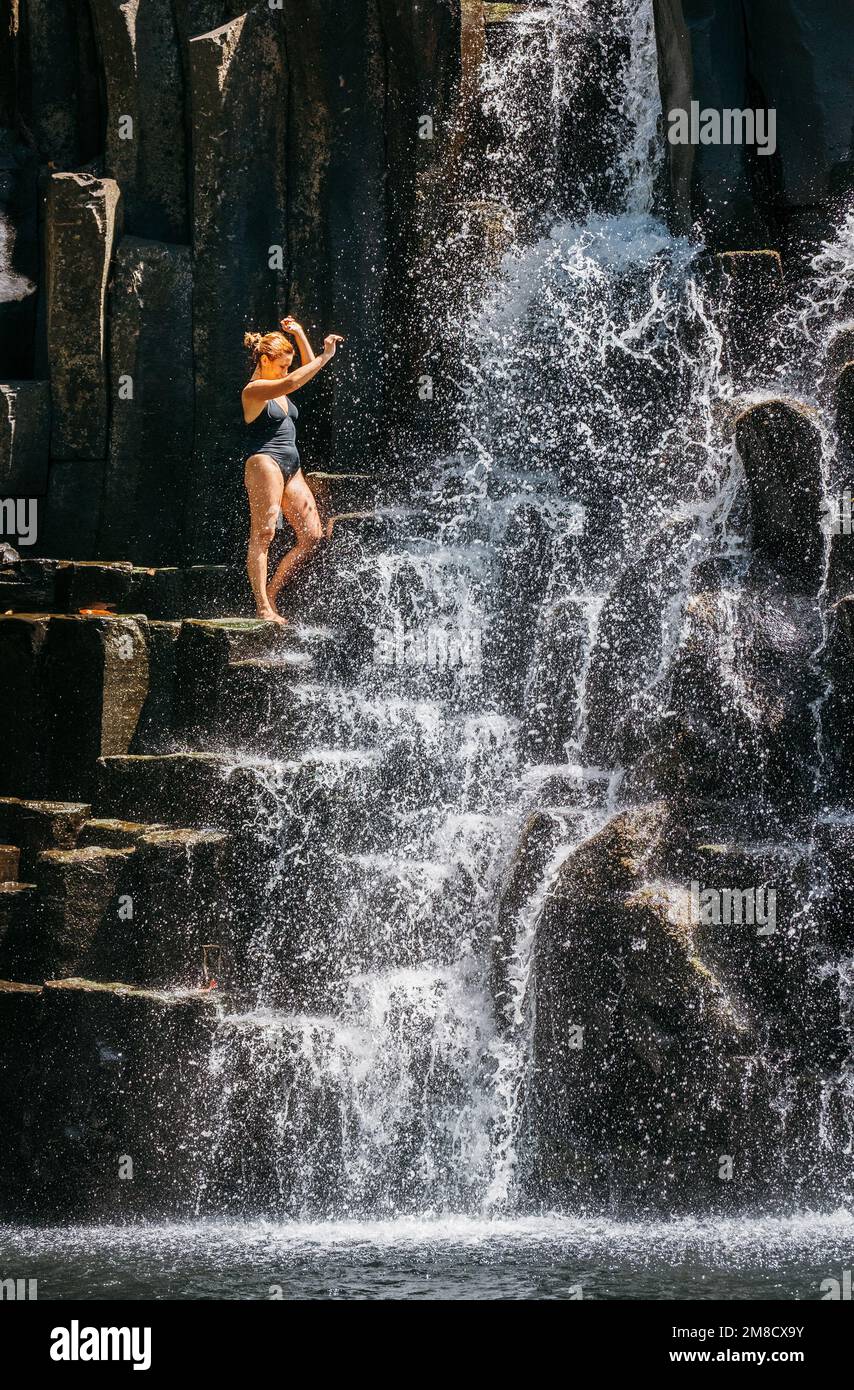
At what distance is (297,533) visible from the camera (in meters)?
12.2

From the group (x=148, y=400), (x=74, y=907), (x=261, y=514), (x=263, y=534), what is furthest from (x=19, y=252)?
(x=74, y=907)

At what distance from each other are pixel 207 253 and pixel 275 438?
2134mm

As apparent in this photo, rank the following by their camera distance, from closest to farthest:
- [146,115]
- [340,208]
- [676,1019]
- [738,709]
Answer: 1. [676,1019]
2. [738,709]
3. [340,208]
4. [146,115]

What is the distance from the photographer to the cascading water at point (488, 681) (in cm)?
975

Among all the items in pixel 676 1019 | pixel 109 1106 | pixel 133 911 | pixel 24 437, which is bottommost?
pixel 109 1106

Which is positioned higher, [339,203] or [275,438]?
[339,203]

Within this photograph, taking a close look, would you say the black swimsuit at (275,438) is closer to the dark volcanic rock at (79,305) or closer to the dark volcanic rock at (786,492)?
the dark volcanic rock at (79,305)

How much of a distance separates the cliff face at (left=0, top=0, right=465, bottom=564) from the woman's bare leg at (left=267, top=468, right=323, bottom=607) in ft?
3.57

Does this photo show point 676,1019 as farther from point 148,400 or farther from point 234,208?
point 234,208

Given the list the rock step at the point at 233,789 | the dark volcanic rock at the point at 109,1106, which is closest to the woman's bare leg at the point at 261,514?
the rock step at the point at 233,789

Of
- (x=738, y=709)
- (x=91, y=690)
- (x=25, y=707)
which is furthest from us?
(x=25, y=707)

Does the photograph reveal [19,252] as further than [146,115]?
Yes
